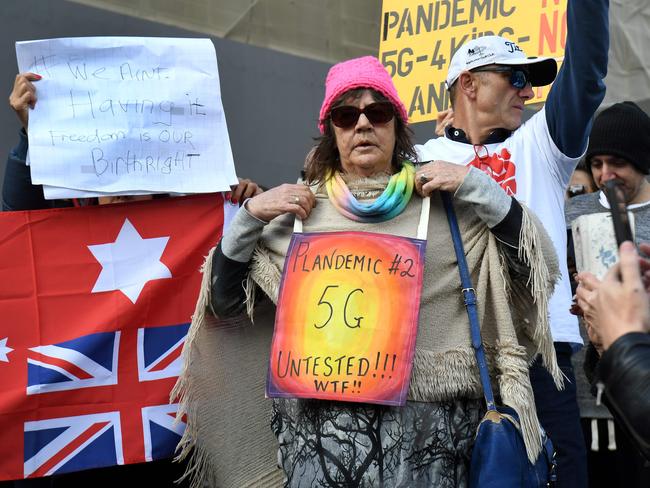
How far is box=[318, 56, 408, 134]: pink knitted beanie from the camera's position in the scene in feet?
10.5

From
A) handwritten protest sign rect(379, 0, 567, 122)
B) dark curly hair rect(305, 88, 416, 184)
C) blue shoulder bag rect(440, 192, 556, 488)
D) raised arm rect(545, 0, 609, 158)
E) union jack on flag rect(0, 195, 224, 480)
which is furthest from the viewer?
handwritten protest sign rect(379, 0, 567, 122)

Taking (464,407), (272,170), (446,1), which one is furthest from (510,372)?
(272,170)

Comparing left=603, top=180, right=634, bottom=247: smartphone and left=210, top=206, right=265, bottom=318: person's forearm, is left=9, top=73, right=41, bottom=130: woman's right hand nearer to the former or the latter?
left=210, top=206, right=265, bottom=318: person's forearm

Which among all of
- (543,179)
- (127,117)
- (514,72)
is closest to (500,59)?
(514,72)

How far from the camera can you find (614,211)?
5.77 feet

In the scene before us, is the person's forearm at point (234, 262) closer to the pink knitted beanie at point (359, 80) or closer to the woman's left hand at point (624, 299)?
the pink knitted beanie at point (359, 80)

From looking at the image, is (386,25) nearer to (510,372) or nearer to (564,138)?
(564,138)

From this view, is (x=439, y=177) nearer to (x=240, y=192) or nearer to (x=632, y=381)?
(x=240, y=192)

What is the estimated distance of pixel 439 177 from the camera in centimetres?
306

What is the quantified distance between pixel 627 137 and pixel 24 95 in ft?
7.58

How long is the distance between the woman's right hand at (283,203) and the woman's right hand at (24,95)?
1.15m

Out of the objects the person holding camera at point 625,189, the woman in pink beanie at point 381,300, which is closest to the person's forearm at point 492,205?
the woman in pink beanie at point 381,300

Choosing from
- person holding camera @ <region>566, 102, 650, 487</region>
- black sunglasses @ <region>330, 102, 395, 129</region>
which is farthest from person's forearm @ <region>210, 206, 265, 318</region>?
person holding camera @ <region>566, 102, 650, 487</region>

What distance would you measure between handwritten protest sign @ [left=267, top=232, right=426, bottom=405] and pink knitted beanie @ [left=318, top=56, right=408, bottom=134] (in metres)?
0.46
